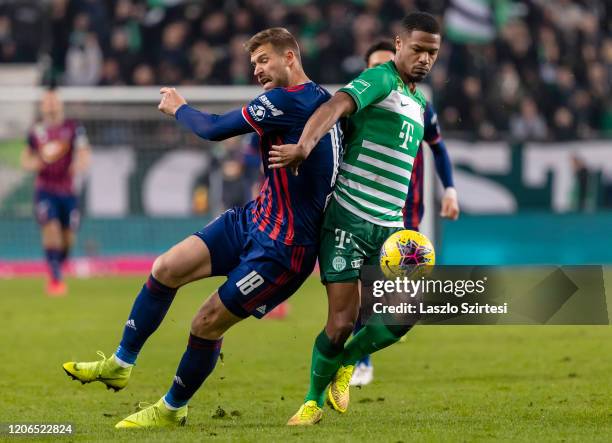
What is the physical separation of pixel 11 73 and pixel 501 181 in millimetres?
8616

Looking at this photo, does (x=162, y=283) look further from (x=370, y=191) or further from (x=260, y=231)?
(x=370, y=191)

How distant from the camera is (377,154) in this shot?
675 cm

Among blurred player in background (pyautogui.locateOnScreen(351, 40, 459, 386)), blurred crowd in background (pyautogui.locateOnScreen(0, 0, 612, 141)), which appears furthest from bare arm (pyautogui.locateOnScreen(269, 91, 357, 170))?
blurred crowd in background (pyautogui.locateOnScreen(0, 0, 612, 141))

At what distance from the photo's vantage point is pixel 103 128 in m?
18.7

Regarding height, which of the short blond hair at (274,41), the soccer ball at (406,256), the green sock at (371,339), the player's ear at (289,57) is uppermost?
the short blond hair at (274,41)

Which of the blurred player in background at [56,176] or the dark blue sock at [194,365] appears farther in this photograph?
the blurred player in background at [56,176]

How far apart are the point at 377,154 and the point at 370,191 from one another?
205mm

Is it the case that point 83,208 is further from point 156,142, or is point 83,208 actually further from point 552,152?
point 552,152

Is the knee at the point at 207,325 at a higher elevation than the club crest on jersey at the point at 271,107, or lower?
lower

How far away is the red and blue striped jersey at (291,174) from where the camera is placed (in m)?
6.38

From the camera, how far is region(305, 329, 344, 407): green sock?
6.77m

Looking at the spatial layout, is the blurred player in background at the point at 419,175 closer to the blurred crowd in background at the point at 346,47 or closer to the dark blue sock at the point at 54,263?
the dark blue sock at the point at 54,263

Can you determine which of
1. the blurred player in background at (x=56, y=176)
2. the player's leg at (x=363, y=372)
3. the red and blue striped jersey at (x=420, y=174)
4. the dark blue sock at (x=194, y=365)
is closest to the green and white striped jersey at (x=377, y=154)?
the dark blue sock at (x=194, y=365)

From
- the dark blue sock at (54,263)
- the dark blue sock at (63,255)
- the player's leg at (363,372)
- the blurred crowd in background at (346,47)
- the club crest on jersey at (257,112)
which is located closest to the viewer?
the club crest on jersey at (257,112)
